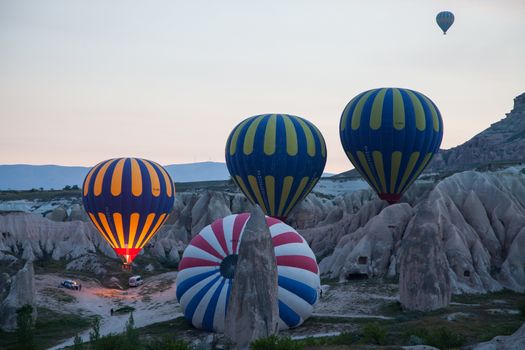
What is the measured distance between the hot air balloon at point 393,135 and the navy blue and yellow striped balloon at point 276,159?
11.6ft

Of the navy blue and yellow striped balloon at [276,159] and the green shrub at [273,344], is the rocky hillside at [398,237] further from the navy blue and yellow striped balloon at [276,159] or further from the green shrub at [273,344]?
the green shrub at [273,344]

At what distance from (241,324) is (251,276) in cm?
134

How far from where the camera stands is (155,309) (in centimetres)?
3478

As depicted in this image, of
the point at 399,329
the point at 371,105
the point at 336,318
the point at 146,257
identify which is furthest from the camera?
the point at 146,257

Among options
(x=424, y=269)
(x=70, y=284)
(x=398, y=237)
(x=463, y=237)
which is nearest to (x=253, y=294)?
(x=424, y=269)

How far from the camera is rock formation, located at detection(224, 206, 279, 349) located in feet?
54.6

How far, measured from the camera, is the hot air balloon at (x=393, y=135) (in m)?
42.6

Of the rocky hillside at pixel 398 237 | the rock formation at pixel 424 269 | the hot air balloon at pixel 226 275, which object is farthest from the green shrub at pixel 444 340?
the rocky hillside at pixel 398 237

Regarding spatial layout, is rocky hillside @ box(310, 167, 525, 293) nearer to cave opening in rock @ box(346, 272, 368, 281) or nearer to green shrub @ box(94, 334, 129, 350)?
cave opening in rock @ box(346, 272, 368, 281)

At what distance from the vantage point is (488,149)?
140 metres

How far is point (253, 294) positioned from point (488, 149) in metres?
134

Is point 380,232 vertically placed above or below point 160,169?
below

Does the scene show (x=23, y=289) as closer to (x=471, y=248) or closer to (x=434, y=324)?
(x=434, y=324)

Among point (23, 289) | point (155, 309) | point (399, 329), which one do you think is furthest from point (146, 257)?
Answer: point (399, 329)
